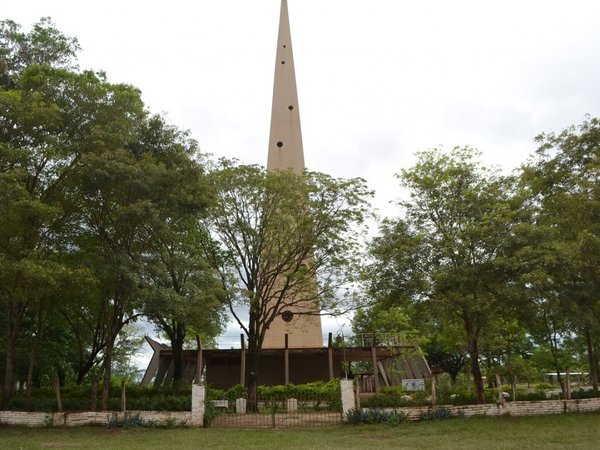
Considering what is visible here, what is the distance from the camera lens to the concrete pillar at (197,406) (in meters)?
15.7

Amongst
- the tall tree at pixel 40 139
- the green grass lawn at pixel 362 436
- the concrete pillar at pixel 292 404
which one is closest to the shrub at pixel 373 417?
the green grass lawn at pixel 362 436

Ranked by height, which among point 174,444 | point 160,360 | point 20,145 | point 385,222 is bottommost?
point 174,444

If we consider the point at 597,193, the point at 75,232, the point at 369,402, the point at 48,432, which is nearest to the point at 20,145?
the point at 75,232

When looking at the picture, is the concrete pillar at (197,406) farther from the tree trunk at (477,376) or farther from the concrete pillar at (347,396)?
the tree trunk at (477,376)

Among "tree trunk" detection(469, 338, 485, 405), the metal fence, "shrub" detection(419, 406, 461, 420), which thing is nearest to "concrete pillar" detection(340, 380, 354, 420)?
the metal fence

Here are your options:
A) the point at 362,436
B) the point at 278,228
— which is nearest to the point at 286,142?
the point at 278,228

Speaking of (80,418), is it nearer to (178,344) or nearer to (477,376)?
(178,344)

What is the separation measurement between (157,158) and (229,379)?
15867mm

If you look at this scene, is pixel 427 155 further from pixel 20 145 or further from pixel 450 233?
pixel 20 145

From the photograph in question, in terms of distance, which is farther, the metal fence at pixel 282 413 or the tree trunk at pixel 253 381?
the tree trunk at pixel 253 381

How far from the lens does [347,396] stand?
52.5ft

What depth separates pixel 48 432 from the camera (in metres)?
14.6

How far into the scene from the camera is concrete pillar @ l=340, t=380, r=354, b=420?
52.1 feet

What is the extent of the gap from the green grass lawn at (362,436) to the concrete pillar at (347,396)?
78 centimetres
